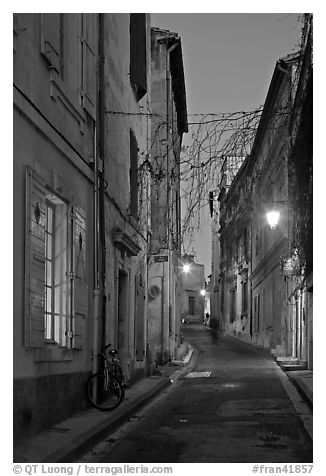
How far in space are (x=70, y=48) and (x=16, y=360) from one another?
184 inches

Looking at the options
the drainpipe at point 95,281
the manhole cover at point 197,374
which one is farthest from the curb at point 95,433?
the manhole cover at point 197,374

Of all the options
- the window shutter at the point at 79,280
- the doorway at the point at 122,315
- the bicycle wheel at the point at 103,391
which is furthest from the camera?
the doorway at the point at 122,315

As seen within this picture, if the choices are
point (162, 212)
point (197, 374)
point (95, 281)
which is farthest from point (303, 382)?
point (162, 212)

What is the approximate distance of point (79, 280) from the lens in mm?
10078

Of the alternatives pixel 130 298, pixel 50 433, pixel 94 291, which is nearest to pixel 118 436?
pixel 50 433

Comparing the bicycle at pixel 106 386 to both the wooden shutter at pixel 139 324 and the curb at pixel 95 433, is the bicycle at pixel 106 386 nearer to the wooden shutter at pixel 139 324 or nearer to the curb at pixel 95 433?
the curb at pixel 95 433

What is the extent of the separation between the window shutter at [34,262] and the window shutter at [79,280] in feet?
4.96

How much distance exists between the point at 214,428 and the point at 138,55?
952 cm

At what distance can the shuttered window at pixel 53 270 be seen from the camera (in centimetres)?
779

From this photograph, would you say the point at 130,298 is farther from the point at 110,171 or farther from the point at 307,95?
the point at 307,95

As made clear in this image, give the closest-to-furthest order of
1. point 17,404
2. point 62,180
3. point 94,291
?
point 17,404 < point 62,180 < point 94,291

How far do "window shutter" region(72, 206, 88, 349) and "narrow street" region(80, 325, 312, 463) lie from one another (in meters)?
1.42

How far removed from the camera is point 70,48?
32.9ft

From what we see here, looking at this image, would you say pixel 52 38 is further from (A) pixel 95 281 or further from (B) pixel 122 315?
(B) pixel 122 315
